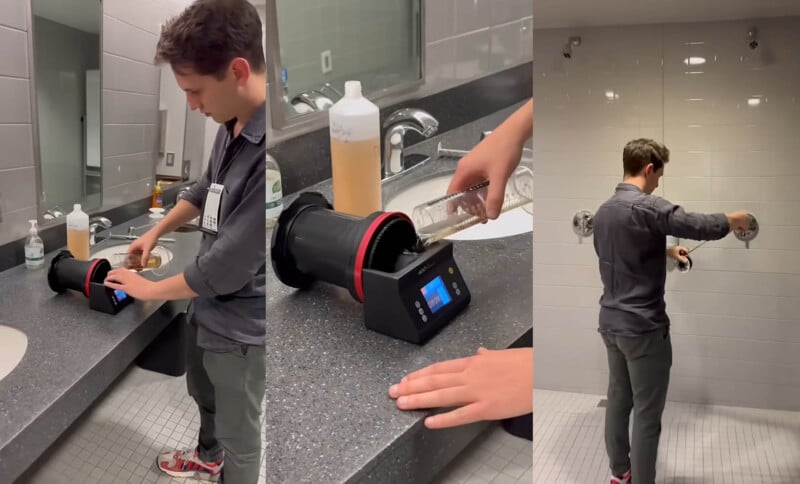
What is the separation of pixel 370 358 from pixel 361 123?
0.16 meters

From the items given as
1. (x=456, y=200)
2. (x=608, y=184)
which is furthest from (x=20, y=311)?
(x=608, y=184)

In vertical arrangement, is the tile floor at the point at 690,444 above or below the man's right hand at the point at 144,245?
below

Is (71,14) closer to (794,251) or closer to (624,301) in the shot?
(624,301)

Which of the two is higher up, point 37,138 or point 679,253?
point 37,138

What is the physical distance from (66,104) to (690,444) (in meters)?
2.16

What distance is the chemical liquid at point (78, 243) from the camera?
847 mm

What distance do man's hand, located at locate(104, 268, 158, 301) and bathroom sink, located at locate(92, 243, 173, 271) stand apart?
0.02 metres

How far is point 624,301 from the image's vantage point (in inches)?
76.7

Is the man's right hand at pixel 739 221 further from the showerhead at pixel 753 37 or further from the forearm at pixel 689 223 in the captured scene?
the showerhead at pixel 753 37

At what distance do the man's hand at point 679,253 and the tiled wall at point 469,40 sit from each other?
2008 mm

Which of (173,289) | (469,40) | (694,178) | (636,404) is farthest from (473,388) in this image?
(694,178)

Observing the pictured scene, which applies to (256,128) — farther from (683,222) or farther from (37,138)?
(683,222)

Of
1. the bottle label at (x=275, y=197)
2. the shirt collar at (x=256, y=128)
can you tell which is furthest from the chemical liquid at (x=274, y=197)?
the shirt collar at (x=256, y=128)

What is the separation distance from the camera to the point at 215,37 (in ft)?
1.88
